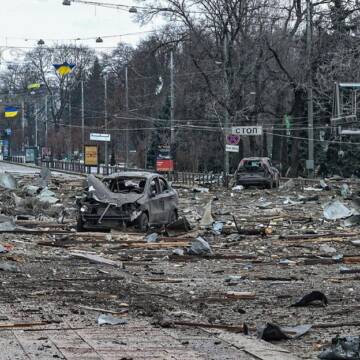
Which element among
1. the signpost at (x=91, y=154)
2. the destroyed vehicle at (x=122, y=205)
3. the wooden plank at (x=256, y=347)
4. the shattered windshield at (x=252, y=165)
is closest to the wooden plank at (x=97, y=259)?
the destroyed vehicle at (x=122, y=205)

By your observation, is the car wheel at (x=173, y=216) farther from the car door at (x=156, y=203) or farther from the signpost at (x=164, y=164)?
the signpost at (x=164, y=164)

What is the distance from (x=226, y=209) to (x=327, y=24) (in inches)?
642

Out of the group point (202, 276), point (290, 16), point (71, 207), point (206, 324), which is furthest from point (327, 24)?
point (206, 324)

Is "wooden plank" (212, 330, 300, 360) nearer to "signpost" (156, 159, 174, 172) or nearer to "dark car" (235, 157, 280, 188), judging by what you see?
"dark car" (235, 157, 280, 188)

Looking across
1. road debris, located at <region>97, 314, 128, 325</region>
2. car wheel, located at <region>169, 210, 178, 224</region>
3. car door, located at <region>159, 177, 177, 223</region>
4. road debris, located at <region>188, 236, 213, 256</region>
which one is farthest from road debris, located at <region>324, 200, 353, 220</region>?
road debris, located at <region>97, 314, 128, 325</region>

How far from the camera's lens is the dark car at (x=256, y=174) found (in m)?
40.8

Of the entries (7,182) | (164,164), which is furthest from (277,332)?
(164,164)

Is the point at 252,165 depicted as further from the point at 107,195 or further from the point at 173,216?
the point at 107,195

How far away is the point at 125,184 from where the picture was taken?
19.7 meters

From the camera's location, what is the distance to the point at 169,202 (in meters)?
20.1

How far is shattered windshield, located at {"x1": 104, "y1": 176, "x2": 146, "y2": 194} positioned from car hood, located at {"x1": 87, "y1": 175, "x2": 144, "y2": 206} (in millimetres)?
570

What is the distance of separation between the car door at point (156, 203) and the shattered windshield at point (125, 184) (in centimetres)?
32

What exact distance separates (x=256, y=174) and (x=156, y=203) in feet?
74.5

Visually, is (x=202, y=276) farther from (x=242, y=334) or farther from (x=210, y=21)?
(x=210, y=21)
